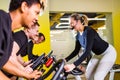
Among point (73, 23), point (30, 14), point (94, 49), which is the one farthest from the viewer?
point (94, 49)

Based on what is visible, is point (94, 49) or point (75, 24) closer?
point (75, 24)

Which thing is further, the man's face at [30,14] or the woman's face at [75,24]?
the woman's face at [75,24]

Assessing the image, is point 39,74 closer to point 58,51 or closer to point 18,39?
point 18,39

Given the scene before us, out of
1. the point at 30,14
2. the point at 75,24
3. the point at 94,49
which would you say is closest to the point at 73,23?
the point at 75,24

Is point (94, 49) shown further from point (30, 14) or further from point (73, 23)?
point (30, 14)

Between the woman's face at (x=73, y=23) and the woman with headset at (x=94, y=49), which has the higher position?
Result: the woman's face at (x=73, y=23)

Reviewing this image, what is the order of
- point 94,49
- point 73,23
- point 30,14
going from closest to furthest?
point 30,14 < point 73,23 < point 94,49

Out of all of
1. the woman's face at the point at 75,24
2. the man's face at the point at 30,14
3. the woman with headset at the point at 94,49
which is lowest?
the woman with headset at the point at 94,49

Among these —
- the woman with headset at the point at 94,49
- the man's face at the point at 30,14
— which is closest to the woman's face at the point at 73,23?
the woman with headset at the point at 94,49

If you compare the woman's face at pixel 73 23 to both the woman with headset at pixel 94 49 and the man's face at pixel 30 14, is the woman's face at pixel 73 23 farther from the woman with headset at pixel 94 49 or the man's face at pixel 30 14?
the man's face at pixel 30 14

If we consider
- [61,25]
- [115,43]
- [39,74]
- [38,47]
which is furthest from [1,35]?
[61,25]

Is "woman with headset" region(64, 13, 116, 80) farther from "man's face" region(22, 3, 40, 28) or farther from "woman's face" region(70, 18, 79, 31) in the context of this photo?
"man's face" region(22, 3, 40, 28)

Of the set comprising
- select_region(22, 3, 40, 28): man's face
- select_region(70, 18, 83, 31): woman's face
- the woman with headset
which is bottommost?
the woman with headset

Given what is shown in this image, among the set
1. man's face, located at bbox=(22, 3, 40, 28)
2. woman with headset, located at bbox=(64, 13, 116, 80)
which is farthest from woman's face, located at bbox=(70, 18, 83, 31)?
man's face, located at bbox=(22, 3, 40, 28)
